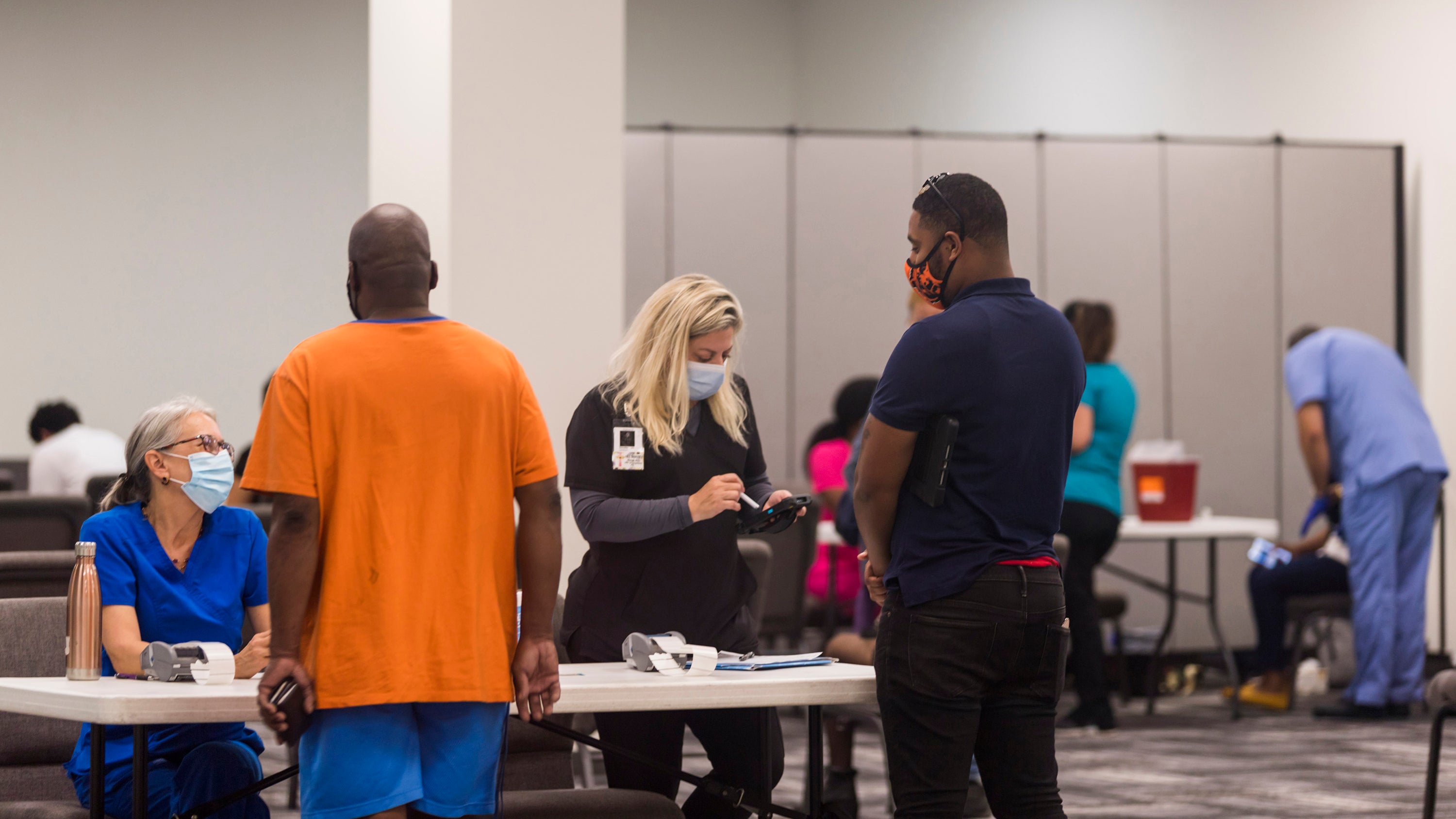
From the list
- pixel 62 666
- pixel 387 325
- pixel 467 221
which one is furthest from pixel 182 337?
pixel 387 325

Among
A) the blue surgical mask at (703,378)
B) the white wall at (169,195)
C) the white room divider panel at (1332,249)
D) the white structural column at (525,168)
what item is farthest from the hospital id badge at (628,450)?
the white wall at (169,195)

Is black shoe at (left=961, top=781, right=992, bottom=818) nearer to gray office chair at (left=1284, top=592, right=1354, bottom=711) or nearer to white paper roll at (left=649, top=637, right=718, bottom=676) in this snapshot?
white paper roll at (left=649, top=637, right=718, bottom=676)

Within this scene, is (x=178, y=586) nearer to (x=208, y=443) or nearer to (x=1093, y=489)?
(x=208, y=443)

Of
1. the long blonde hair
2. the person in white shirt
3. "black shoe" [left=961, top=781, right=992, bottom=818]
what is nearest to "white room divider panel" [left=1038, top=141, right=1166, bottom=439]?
"black shoe" [left=961, top=781, right=992, bottom=818]

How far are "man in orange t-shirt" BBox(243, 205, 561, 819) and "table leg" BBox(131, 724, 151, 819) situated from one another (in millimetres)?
407

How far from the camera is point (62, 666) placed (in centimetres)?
266

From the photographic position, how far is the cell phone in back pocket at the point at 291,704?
1.85 metres

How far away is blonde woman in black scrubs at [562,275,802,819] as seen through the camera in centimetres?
271

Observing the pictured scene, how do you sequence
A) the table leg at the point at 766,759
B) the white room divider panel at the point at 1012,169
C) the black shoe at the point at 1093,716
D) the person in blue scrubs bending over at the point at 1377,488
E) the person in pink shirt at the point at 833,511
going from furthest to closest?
the white room divider panel at the point at 1012,169 < the person in blue scrubs bending over at the point at 1377,488 < the black shoe at the point at 1093,716 < the person in pink shirt at the point at 833,511 < the table leg at the point at 766,759

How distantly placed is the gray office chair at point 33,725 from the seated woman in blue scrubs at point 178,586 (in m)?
0.09

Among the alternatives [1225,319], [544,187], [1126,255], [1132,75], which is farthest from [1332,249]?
[544,187]

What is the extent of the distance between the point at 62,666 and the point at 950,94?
7.15 metres

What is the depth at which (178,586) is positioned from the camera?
2.56 meters

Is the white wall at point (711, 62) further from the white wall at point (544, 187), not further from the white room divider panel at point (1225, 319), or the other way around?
the white wall at point (544, 187)
